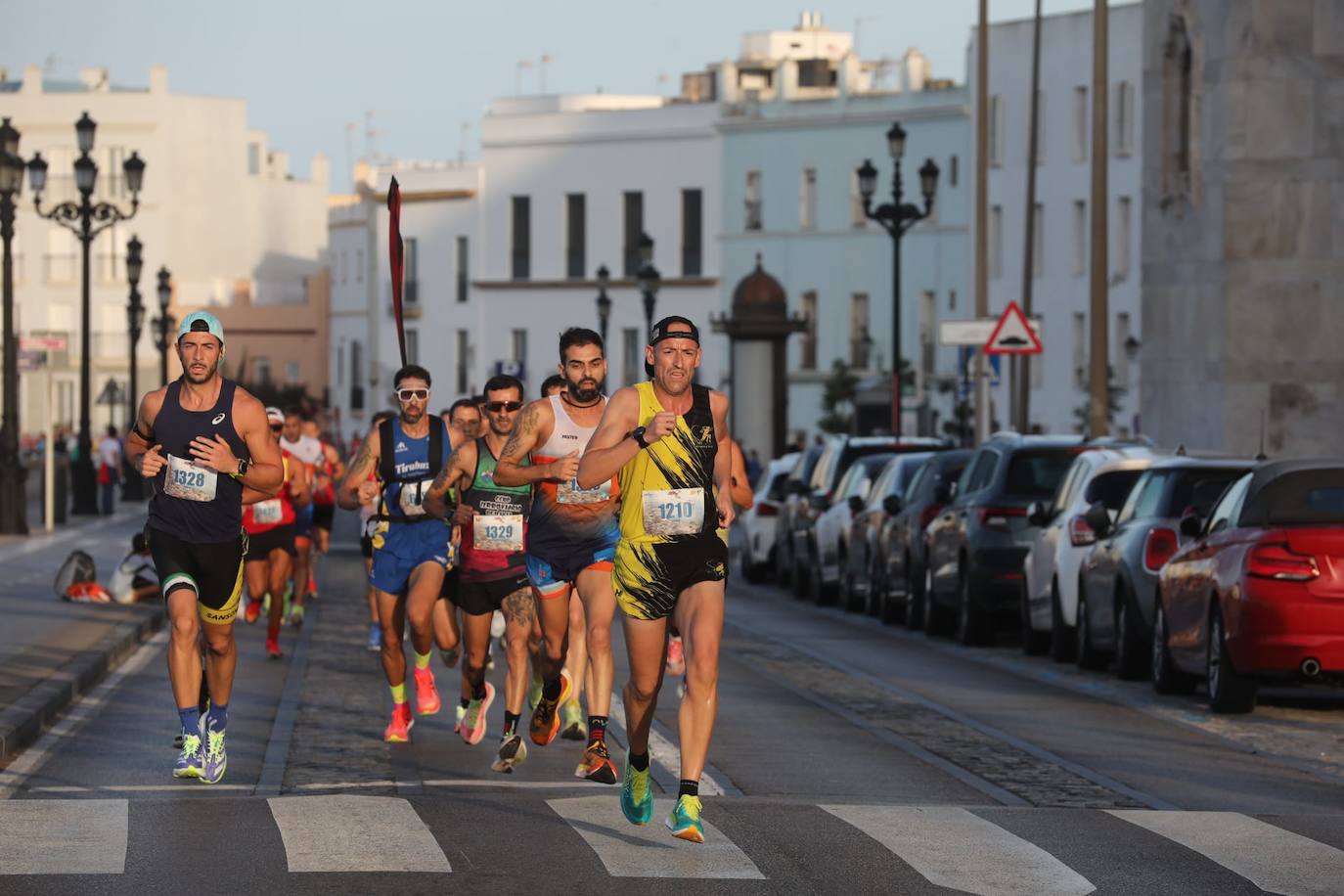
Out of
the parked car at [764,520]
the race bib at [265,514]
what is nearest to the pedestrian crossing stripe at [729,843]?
the race bib at [265,514]

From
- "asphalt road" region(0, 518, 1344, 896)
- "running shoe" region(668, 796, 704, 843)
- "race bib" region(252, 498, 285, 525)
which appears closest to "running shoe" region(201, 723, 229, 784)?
"asphalt road" region(0, 518, 1344, 896)

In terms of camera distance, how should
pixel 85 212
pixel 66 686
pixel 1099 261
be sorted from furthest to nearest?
pixel 85 212, pixel 1099 261, pixel 66 686

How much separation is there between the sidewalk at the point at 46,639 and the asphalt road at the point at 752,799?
0.67ft

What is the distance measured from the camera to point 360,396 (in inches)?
3979

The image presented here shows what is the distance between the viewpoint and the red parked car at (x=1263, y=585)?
54.8 feet

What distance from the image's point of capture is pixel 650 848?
419 inches

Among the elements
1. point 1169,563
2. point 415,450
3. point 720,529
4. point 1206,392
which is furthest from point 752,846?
point 1206,392

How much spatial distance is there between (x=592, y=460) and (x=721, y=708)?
274 inches

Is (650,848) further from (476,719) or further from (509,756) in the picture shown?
(476,719)

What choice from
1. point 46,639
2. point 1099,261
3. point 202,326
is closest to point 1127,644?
point 46,639

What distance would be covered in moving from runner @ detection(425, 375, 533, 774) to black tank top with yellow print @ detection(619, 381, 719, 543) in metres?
3.92

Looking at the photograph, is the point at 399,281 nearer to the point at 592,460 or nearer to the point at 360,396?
the point at 592,460

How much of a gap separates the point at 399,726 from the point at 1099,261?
19185mm

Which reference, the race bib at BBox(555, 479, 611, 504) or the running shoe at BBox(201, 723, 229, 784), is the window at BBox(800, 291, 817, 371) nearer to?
the race bib at BBox(555, 479, 611, 504)
